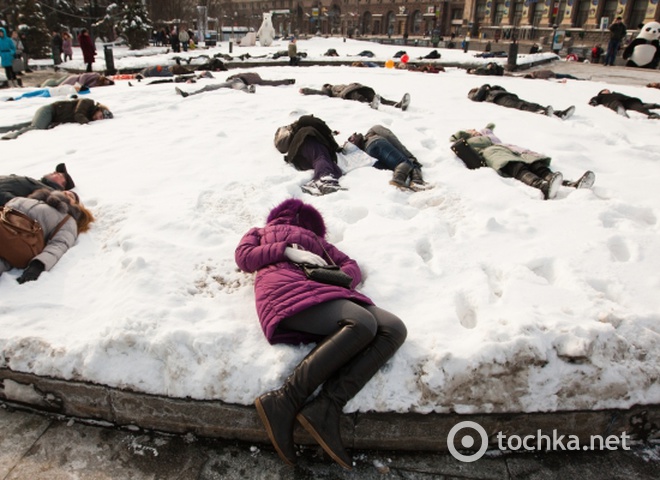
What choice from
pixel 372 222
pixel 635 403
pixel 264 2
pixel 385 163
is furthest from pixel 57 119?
pixel 264 2

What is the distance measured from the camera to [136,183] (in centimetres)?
511

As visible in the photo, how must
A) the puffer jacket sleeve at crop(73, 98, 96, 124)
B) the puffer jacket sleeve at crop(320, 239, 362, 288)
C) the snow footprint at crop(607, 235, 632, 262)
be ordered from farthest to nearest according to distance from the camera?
the puffer jacket sleeve at crop(73, 98, 96, 124)
the snow footprint at crop(607, 235, 632, 262)
the puffer jacket sleeve at crop(320, 239, 362, 288)

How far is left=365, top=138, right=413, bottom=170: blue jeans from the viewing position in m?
5.86

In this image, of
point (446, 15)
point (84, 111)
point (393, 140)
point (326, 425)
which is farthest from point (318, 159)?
point (446, 15)

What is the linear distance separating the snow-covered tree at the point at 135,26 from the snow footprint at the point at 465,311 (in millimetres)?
29777

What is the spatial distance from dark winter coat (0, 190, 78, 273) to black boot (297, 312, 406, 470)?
8.18 feet

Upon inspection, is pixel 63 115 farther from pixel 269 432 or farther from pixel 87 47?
pixel 87 47

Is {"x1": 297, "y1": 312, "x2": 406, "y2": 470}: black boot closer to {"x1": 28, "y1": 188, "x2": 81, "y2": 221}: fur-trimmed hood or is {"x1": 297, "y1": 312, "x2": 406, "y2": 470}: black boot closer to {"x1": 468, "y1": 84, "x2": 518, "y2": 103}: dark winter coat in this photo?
{"x1": 28, "y1": 188, "x2": 81, "y2": 221}: fur-trimmed hood

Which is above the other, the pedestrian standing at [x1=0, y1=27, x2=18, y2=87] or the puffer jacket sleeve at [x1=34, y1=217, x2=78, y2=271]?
the pedestrian standing at [x1=0, y1=27, x2=18, y2=87]

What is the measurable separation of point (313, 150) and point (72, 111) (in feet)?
16.7

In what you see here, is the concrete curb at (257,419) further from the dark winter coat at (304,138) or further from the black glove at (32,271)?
the dark winter coat at (304,138)

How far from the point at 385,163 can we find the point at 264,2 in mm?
93892

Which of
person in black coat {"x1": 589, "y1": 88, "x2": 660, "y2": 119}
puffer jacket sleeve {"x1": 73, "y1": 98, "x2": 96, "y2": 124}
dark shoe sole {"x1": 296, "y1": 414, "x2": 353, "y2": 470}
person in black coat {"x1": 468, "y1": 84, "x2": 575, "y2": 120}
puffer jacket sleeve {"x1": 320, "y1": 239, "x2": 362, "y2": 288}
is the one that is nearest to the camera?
dark shoe sole {"x1": 296, "y1": 414, "x2": 353, "y2": 470}

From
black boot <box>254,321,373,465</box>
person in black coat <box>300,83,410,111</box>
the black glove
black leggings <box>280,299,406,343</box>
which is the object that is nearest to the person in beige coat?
the black glove
